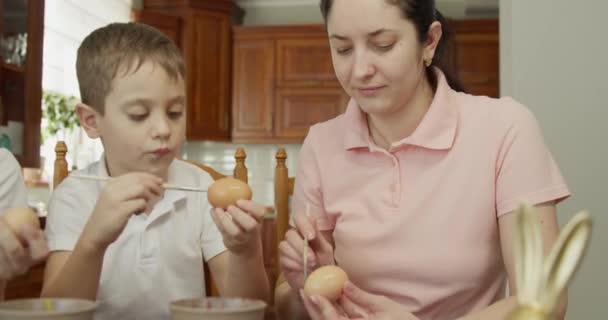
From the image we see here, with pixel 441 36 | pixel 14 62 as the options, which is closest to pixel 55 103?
pixel 14 62

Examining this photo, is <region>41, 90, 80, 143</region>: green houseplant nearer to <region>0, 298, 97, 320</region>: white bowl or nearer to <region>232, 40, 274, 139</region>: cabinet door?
<region>232, 40, 274, 139</region>: cabinet door

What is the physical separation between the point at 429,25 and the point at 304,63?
157 inches

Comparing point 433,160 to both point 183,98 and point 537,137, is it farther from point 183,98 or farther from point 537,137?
point 183,98

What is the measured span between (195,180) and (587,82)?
3.68 ft

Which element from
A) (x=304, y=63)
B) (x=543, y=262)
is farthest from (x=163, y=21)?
(x=543, y=262)

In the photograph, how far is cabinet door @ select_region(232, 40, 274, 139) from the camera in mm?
5043

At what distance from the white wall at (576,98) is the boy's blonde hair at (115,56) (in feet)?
3.57

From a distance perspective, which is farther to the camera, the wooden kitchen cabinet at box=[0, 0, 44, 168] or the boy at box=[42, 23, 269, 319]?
the wooden kitchen cabinet at box=[0, 0, 44, 168]

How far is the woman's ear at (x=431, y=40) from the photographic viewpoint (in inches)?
42.1

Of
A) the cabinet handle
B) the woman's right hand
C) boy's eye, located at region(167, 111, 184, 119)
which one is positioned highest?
the cabinet handle

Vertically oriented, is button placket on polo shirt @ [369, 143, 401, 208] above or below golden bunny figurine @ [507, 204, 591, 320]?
above

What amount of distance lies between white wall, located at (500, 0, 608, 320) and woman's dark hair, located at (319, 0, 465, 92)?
603 mm

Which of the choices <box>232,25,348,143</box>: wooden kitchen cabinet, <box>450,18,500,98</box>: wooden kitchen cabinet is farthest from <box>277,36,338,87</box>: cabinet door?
<box>450,18,500,98</box>: wooden kitchen cabinet

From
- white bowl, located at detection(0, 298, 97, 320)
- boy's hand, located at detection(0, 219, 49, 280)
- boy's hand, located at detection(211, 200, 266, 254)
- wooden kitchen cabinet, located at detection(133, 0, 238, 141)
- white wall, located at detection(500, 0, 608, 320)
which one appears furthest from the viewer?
wooden kitchen cabinet, located at detection(133, 0, 238, 141)
